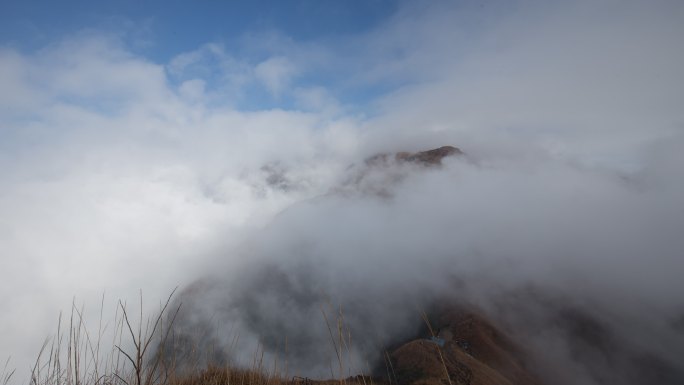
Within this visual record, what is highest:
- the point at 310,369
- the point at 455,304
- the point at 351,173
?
the point at 351,173

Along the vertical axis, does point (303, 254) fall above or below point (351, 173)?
below

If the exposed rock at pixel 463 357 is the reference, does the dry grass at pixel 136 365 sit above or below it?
above

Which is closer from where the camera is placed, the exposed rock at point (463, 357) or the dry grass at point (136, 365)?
the dry grass at point (136, 365)

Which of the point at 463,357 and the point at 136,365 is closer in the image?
the point at 136,365

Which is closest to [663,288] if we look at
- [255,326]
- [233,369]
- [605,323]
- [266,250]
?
[605,323]

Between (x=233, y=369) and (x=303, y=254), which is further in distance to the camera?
(x=303, y=254)

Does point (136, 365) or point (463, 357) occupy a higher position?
point (136, 365)

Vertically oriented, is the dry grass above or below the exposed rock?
above

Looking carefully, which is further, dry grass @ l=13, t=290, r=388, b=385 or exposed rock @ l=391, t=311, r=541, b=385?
exposed rock @ l=391, t=311, r=541, b=385

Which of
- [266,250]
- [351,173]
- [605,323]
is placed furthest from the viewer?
[351,173]

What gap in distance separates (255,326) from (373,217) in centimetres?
4587

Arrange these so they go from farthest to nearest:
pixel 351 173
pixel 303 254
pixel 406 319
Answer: pixel 351 173
pixel 303 254
pixel 406 319

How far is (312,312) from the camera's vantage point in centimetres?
6316

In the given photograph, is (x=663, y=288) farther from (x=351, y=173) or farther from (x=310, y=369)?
(x=351, y=173)
